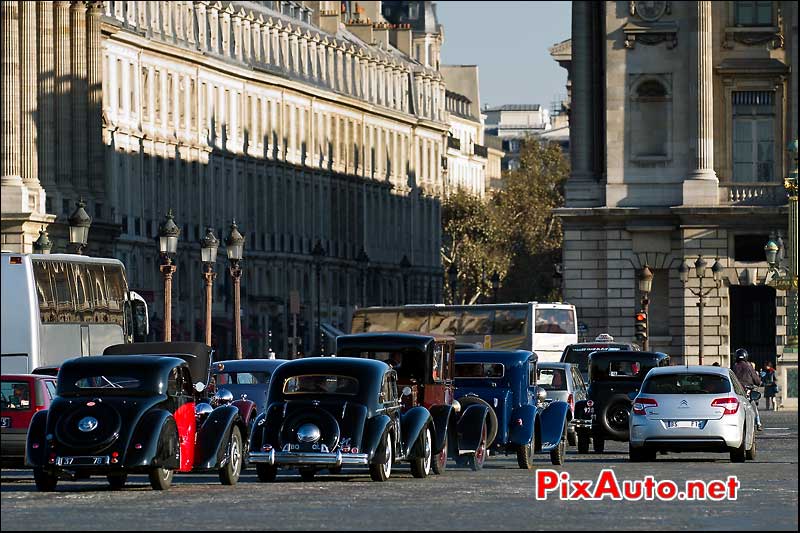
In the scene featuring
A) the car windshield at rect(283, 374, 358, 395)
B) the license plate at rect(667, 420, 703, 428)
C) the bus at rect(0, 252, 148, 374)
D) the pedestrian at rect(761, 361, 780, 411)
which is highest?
the bus at rect(0, 252, 148, 374)

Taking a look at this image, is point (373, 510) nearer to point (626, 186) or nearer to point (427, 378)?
point (427, 378)

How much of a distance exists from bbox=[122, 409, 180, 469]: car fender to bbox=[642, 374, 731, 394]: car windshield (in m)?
10.6

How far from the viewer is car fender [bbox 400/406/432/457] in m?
34.8

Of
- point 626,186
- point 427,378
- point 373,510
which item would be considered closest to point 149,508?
point 373,510

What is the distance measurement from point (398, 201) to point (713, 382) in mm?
107380

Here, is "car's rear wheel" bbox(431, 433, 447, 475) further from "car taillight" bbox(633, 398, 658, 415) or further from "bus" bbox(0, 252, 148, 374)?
"bus" bbox(0, 252, 148, 374)

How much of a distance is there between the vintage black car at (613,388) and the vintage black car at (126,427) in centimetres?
1384

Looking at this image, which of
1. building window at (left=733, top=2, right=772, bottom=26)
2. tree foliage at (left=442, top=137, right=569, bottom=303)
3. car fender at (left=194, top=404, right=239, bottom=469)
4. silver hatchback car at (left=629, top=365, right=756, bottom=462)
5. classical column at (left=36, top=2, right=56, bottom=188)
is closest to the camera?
car fender at (left=194, top=404, right=239, bottom=469)

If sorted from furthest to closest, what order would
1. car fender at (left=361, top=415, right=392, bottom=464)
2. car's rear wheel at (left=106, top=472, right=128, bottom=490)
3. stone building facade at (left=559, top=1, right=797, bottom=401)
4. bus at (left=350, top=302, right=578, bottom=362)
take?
stone building facade at (left=559, top=1, right=797, bottom=401), bus at (left=350, top=302, right=578, bottom=362), car fender at (left=361, top=415, right=392, bottom=464), car's rear wheel at (left=106, top=472, right=128, bottom=490)

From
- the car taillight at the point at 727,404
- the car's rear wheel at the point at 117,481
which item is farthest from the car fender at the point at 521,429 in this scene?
the car's rear wheel at the point at 117,481

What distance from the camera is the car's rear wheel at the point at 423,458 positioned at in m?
34.9

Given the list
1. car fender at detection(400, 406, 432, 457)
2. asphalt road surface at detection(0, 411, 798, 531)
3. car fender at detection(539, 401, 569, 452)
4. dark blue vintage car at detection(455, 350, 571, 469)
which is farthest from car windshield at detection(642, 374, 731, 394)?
car fender at detection(400, 406, 432, 457)

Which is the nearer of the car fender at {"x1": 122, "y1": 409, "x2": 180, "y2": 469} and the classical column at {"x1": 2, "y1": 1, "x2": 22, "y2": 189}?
the car fender at {"x1": 122, "y1": 409, "x2": 180, "y2": 469}

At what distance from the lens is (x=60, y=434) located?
1246 inches
